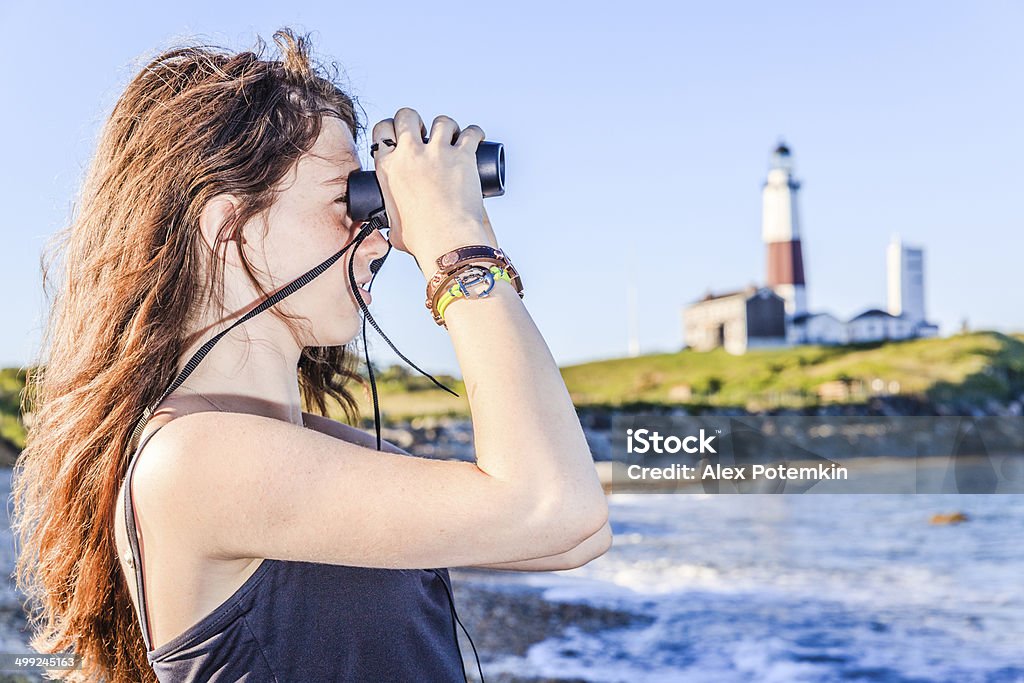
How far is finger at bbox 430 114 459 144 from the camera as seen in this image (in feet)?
2.36

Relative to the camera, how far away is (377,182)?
0.74m

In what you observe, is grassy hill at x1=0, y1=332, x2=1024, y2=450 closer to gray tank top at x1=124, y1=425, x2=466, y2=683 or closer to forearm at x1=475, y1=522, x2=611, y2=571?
forearm at x1=475, y1=522, x2=611, y2=571

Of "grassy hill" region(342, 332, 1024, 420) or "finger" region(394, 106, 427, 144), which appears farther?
"grassy hill" region(342, 332, 1024, 420)

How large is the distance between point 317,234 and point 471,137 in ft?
0.47

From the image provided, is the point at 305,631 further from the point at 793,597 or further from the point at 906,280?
the point at 906,280

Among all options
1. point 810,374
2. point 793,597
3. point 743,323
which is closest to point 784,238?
point 743,323

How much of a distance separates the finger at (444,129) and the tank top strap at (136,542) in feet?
0.91

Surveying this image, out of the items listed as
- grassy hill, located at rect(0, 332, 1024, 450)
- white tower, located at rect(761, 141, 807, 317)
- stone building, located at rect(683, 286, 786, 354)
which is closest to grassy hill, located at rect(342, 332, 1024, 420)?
grassy hill, located at rect(0, 332, 1024, 450)

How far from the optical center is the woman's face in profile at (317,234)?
2.50 ft

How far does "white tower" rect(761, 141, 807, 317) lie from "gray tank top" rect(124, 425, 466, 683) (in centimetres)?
2807

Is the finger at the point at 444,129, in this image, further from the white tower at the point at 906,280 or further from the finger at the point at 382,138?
the white tower at the point at 906,280

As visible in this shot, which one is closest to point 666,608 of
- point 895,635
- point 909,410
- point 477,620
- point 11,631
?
point 895,635

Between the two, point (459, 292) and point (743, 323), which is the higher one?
point (743, 323)
